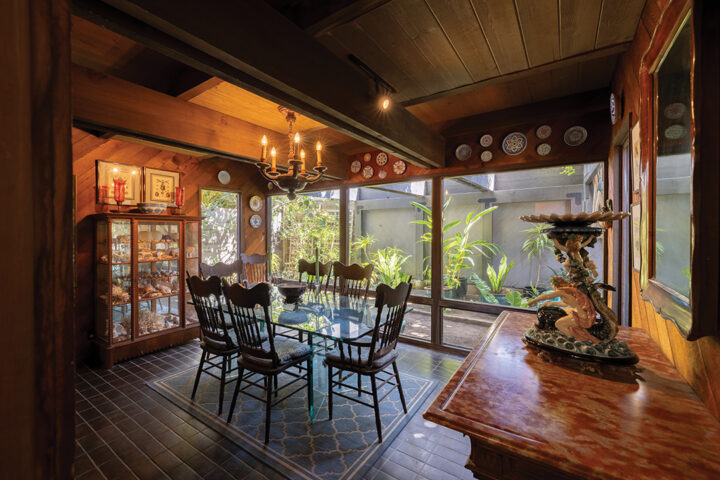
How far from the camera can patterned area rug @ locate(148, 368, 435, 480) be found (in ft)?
6.20

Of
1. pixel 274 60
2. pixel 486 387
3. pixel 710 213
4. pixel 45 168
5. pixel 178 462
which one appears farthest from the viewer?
pixel 178 462

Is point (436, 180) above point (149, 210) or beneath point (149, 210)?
above

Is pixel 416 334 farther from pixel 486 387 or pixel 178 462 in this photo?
pixel 486 387

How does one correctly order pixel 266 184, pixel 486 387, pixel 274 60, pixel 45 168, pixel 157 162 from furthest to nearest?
pixel 266 184, pixel 157 162, pixel 274 60, pixel 486 387, pixel 45 168

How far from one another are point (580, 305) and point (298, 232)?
4.61 m

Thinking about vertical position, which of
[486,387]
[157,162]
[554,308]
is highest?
[157,162]

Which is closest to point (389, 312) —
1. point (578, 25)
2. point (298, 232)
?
point (578, 25)

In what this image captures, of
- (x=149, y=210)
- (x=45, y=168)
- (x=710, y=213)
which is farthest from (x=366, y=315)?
(x=149, y=210)

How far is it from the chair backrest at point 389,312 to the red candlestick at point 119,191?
3.13 meters

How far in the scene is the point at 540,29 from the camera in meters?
1.61

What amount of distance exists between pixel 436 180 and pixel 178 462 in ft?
11.0

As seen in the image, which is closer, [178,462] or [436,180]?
[178,462]

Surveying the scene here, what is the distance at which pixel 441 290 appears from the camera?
12.1 ft

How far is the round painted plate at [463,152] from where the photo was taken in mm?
3328
